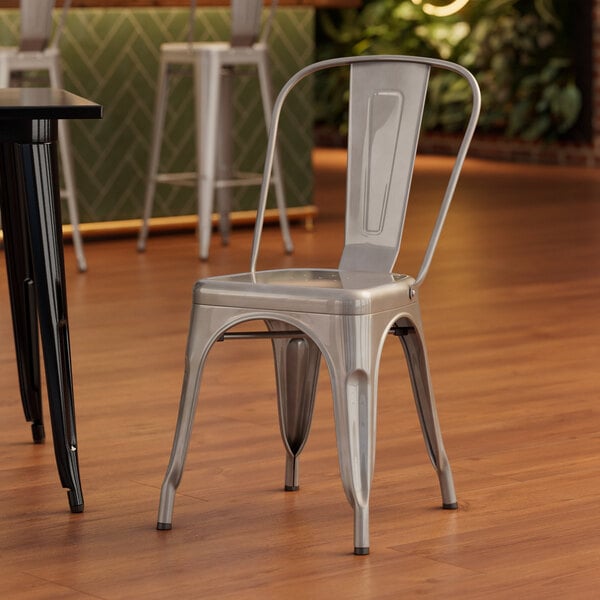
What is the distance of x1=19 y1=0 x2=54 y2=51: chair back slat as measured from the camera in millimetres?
5141

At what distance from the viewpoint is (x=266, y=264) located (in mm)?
5430

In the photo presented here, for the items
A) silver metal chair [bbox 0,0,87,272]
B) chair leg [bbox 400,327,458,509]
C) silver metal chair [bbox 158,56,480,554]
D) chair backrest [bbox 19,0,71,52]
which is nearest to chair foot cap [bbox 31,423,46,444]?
silver metal chair [bbox 158,56,480,554]

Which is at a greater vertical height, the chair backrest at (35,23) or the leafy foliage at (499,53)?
the chair backrest at (35,23)

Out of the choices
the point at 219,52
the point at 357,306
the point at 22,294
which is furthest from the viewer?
the point at 219,52

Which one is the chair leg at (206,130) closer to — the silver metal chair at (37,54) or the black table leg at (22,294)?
the silver metal chair at (37,54)

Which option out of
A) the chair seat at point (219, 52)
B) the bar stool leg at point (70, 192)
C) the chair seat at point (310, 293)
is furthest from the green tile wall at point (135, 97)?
the chair seat at point (310, 293)

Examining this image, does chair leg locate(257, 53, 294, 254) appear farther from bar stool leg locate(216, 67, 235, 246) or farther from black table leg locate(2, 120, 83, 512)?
black table leg locate(2, 120, 83, 512)

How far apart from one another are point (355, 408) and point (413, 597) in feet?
1.03

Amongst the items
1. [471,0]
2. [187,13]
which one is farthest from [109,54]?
[471,0]

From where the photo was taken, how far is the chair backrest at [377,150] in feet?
8.09

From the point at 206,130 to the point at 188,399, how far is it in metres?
3.35

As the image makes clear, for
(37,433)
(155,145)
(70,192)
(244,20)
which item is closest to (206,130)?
(155,145)

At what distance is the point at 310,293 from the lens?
2225 millimetres

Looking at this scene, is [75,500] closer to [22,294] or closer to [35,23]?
[22,294]
